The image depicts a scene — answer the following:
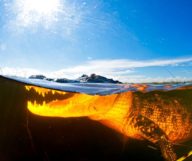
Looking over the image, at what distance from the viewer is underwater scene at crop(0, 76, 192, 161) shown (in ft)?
19.4

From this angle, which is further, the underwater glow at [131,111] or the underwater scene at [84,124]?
the underwater glow at [131,111]

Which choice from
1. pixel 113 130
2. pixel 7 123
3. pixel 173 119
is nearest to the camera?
pixel 7 123

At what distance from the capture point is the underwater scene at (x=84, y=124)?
233 inches

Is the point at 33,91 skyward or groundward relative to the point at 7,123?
skyward

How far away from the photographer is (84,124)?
20.2 feet

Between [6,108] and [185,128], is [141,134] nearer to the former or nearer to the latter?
[185,128]

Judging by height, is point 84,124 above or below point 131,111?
below

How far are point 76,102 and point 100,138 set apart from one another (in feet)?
3.55

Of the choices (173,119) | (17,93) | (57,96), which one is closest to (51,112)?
(57,96)

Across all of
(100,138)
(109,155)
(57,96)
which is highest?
(57,96)

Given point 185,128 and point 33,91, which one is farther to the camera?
point 185,128

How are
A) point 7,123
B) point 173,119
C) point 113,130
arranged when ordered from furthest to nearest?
point 173,119
point 113,130
point 7,123

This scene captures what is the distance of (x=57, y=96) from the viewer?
6.16 meters

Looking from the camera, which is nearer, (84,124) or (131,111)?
(84,124)
